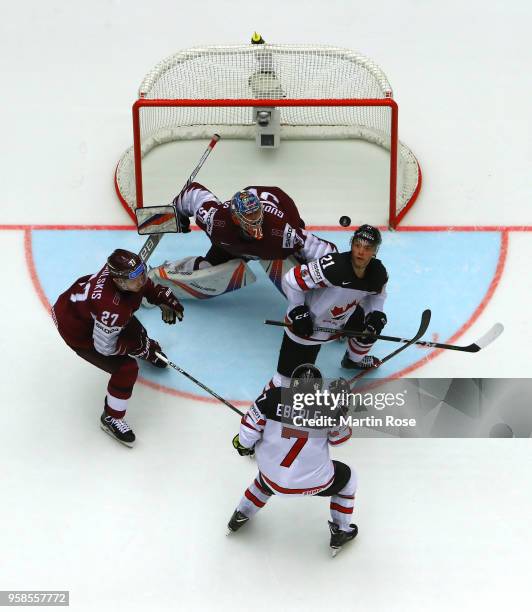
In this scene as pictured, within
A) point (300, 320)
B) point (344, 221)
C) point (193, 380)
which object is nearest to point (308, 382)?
point (300, 320)

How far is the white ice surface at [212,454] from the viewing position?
4738 mm

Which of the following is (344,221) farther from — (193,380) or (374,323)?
(193,380)

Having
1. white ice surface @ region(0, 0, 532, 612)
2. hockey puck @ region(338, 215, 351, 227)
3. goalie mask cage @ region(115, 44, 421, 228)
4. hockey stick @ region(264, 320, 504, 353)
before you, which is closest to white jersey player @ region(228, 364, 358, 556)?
white ice surface @ region(0, 0, 532, 612)

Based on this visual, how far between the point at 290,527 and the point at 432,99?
3.28m

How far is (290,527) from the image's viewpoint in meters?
4.95

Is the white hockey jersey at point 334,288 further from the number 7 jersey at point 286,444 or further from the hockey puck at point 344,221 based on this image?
the hockey puck at point 344,221

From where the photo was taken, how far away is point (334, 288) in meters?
5.05

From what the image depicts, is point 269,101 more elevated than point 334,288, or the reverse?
point 269,101

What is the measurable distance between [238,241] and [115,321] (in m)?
0.84

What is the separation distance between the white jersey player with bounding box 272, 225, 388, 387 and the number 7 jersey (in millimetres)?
685

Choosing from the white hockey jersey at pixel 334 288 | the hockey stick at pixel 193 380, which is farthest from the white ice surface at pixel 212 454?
the white hockey jersey at pixel 334 288

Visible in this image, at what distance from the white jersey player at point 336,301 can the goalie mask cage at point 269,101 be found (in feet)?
3.91

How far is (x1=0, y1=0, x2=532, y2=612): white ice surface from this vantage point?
474 centimetres

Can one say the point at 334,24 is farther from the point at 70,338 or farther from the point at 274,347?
the point at 70,338
